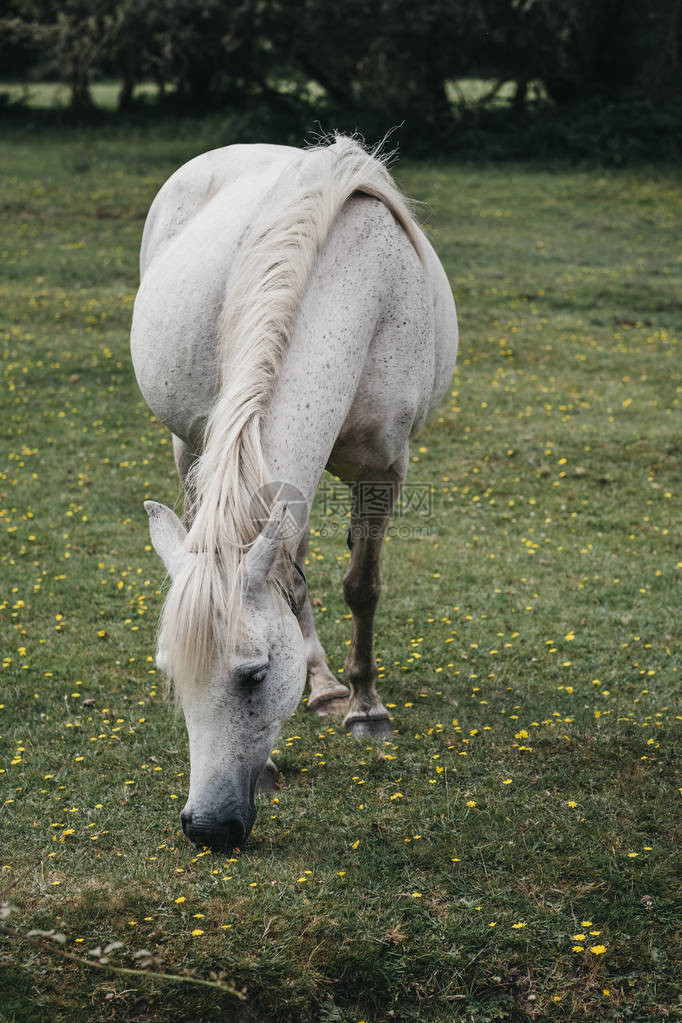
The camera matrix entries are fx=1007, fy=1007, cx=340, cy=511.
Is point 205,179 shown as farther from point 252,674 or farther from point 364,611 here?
point 252,674

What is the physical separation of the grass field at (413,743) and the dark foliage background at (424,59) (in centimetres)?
1151

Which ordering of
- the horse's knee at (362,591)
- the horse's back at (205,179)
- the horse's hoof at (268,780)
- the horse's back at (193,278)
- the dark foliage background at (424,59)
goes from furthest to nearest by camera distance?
the dark foliage background at (424,59)
the horse's knee at (362,591)
the horse's back at (205,179)
the horse's hoof at (268,780)
the horse's back at (193,278)

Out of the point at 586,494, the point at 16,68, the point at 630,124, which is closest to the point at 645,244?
the point at 630,124

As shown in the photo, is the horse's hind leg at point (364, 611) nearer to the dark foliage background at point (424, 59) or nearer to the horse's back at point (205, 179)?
the horse's back at point (205, 179)

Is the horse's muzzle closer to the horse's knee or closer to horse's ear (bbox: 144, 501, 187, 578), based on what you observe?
horse's ear (bbox: 144, 501, 187, 578)

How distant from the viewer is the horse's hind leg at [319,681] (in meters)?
5.47

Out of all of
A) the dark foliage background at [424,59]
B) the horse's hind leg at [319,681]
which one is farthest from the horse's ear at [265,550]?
the dark foliage background at [424,59]

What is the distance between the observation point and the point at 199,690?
314cm

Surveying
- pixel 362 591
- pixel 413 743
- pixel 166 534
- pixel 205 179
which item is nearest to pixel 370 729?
pixel 413 743

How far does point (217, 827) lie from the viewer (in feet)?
10.4

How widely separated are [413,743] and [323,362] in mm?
2315

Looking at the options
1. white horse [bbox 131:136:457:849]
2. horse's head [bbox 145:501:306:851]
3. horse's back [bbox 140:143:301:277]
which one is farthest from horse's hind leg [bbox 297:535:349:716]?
horse's head [bbox 145:501:306:851]

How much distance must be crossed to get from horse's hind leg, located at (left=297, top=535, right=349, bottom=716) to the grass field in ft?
0.37

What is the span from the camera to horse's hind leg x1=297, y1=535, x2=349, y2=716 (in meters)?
5.47
